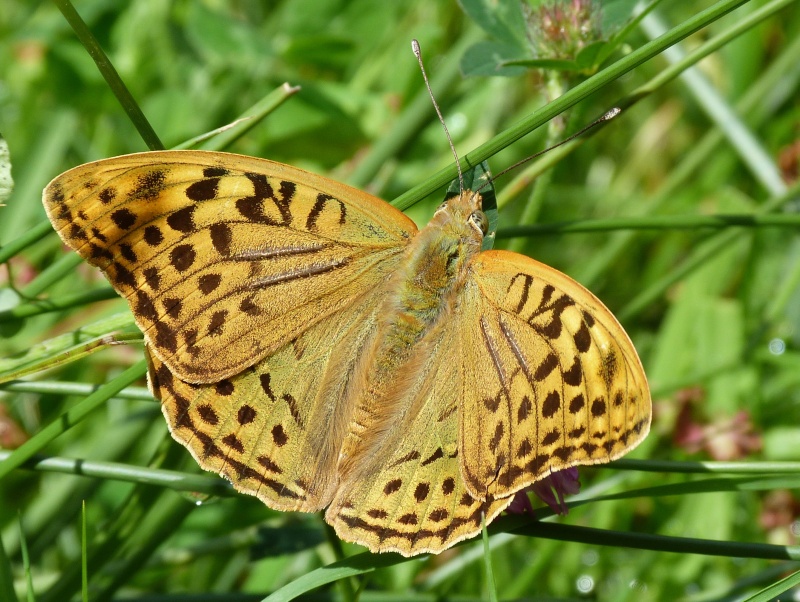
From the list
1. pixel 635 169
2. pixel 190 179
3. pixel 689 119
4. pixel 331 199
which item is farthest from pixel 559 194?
pixel 190 179

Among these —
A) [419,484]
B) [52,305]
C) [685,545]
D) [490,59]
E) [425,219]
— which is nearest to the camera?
[685,545]

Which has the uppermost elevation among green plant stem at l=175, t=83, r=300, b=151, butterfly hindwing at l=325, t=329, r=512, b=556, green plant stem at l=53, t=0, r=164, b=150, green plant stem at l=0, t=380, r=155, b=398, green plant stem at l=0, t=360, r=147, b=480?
green plant stem at l=53, t=0, r=164, b=150

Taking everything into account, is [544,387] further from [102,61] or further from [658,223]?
[102,61]

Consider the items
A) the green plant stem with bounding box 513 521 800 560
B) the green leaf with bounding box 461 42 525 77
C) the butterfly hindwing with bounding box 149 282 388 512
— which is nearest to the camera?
the green plant stem with bounding box 513 521 800 560

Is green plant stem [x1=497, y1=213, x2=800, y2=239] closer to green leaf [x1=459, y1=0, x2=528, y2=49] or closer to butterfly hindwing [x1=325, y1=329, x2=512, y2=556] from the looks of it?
butterfly hindwing [x1=325, y1=329, x2=512, y2=556]

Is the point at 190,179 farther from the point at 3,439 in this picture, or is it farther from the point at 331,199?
the point at 3,439

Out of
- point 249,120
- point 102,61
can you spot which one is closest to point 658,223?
point 249,120

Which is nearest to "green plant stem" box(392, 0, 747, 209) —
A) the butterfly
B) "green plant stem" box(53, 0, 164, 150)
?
the butterfly
